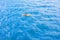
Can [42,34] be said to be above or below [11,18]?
below

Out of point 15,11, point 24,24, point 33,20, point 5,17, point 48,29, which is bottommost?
point 48,29

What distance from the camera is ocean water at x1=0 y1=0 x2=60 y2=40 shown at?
162 cm

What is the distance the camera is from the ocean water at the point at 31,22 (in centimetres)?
162

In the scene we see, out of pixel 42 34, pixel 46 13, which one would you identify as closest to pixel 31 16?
pixel 46 13

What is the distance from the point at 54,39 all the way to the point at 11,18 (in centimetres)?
89

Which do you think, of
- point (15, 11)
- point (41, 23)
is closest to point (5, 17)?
point (15, 11)

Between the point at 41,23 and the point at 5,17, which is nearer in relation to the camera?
the point at 41,23

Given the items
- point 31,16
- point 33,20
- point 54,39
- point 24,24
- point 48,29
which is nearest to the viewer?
point 54,39

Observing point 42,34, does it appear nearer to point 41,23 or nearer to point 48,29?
point 48,29

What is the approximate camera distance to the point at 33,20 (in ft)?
6.65

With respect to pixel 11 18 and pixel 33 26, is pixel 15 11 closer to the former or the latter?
pixel 11 18

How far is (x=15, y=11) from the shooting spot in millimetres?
2416

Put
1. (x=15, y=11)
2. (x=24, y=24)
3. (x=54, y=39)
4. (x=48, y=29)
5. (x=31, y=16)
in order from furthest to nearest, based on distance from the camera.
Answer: (x=15, y=11) < (x=31, y=16) < (x=24, y=24) < (x=48, y=29) < (x=54, y=39)

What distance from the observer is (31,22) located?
6.41ft
